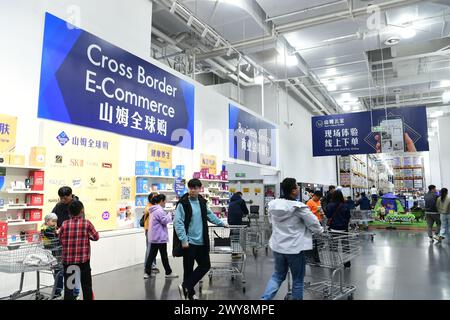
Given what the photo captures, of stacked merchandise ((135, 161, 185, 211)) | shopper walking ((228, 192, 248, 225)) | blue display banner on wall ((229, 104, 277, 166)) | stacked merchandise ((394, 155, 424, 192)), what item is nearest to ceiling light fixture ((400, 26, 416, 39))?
blue display banner on wall ((229, 104, 277, 166))

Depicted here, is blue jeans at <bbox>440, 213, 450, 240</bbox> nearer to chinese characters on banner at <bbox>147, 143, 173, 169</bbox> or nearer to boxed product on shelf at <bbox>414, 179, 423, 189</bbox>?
chinese characters on banner at <bbox>147, 143, 173, 169</bbox>

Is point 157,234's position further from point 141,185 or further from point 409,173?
point 409,173

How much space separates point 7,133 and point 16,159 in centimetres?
37

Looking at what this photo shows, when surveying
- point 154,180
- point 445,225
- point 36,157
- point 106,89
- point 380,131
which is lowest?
point 445,225

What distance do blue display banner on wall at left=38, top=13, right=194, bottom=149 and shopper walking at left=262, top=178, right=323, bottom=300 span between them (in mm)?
3674

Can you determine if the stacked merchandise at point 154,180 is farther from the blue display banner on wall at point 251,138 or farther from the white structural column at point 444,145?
the white structural column at point 444,145

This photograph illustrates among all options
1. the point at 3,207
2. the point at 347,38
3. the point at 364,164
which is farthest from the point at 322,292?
the point at 364,164

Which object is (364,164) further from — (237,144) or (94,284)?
(94,284)

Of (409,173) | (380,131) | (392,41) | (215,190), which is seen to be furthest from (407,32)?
(409,173)

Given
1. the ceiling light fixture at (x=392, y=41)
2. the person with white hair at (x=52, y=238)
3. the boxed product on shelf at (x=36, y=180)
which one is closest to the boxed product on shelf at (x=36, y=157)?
the boxed product on shelf at (x=36, y=180)

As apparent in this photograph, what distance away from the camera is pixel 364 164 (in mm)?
26578

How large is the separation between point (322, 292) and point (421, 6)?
7.65 m

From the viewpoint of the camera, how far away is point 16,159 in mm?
4559

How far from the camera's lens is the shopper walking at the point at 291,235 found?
3.52 m
